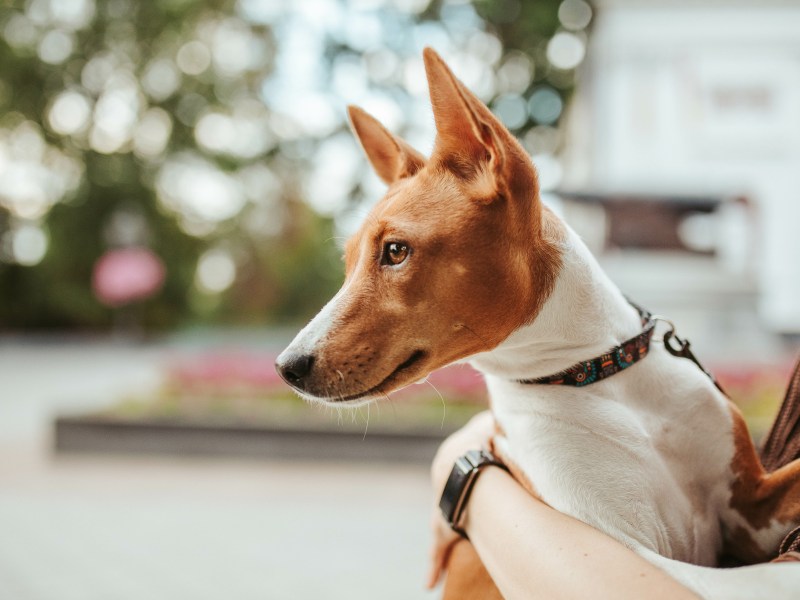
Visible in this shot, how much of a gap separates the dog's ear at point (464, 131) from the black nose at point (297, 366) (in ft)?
1.29

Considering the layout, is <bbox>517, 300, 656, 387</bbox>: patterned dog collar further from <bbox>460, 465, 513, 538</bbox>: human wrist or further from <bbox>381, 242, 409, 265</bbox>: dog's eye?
<bbox>381, 242, 409, 265</bbox>: dog's eye

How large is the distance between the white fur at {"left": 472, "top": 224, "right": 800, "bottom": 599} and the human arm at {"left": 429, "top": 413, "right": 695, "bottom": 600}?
58 millimetres

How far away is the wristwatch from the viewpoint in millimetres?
1191

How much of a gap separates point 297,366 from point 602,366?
1.57 feet

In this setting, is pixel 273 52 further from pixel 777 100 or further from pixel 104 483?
pixel 104 483

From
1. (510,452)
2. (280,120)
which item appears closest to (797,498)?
(510,452)

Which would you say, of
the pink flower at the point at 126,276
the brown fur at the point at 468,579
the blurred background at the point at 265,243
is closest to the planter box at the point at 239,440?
the blurred background at the point at 265,243

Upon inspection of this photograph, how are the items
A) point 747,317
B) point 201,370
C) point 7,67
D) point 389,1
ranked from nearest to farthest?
1. point 201,370
2. point 747,317
3. point 389,1
4. point 7,67

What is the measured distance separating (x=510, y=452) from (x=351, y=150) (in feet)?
46.2

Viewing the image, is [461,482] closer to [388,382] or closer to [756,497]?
[388,382]

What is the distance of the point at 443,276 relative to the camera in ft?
3.76

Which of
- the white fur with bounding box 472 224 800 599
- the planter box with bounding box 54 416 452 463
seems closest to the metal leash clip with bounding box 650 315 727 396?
the white fur with bounding box 472 224 800 599

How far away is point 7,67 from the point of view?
1619 cm

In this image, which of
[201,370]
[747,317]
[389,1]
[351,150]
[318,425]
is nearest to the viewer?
[318,425]
